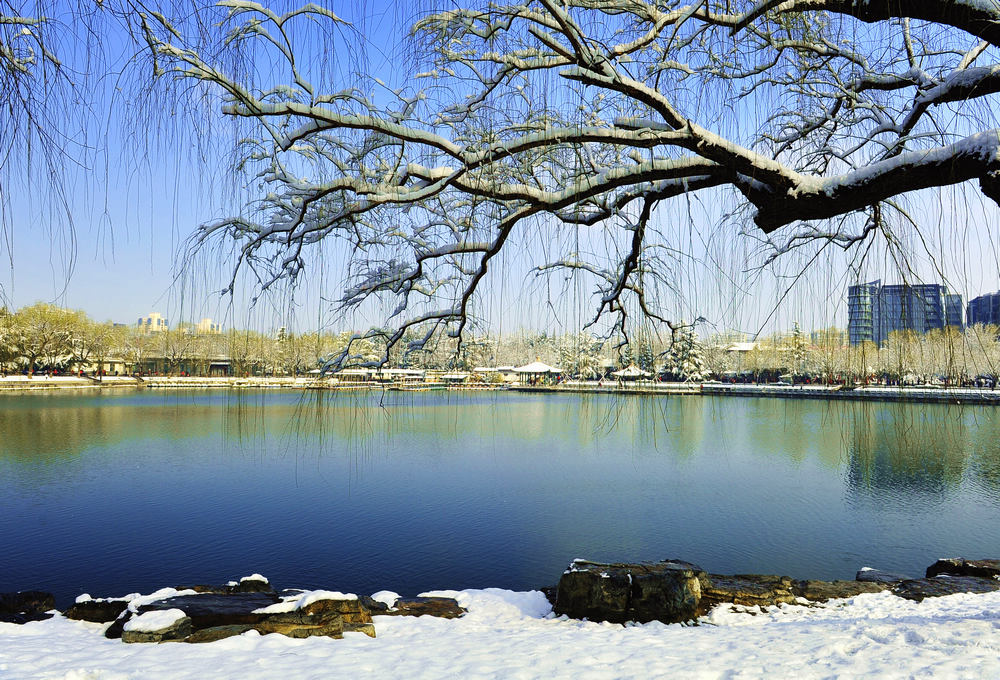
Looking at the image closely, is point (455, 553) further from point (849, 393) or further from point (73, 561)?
point (849, 393)

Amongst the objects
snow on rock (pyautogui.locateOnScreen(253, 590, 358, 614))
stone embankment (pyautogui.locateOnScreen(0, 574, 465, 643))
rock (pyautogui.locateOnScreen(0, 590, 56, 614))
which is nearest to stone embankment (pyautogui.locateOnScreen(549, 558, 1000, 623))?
stone embankment (pyautogui.locateOnScreen(0, 574, 465, 643))

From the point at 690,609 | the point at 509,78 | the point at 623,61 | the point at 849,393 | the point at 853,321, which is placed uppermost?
Answer: the point at 623,61

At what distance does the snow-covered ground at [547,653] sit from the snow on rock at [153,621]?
0.17m

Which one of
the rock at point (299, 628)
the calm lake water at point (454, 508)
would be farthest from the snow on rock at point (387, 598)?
the rock at point (299, 628)

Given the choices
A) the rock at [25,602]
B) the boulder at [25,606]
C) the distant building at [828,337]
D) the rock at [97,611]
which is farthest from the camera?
the rock at [25,602]

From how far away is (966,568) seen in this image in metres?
6.75

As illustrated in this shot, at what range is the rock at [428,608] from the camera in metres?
5.45

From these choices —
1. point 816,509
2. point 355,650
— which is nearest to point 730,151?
point 355,650

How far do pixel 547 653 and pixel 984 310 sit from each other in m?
3.01

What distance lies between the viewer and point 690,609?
17.5ft

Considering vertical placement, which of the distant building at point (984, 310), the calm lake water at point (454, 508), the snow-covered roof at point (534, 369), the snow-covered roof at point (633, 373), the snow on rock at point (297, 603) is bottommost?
the calm lake water at point (454, 508)

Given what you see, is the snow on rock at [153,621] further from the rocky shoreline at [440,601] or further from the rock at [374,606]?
the rock at [374,606]

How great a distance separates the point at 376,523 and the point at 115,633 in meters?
5.26

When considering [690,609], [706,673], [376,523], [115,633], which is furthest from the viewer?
[376,523]
